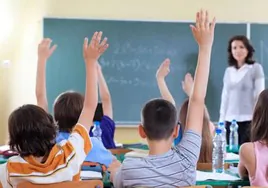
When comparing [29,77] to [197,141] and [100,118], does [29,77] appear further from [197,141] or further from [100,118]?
[197,141]

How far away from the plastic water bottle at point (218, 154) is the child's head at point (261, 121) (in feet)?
1.21

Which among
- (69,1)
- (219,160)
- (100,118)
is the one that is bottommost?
(219,160)

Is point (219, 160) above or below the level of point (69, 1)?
below

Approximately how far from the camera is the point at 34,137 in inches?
78.2

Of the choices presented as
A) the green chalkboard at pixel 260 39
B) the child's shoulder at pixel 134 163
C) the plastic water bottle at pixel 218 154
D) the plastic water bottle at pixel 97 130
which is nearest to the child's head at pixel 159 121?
the child's shoulder at pixel 134 163

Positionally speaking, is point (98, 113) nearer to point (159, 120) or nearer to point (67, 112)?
point (67, 112)

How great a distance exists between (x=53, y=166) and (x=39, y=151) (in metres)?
0.11

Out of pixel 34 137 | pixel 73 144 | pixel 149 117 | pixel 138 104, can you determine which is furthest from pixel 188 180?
pixel 138 104

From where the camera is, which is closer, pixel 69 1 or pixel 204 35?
pixel 204 35

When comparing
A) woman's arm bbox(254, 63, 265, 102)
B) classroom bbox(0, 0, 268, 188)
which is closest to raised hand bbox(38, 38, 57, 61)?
classroom bbox(0, 0, 268, 188)

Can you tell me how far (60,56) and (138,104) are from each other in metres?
1.08

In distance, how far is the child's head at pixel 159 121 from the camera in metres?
2.09

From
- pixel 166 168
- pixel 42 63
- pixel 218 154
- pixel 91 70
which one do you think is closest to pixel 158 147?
pixel 166 168

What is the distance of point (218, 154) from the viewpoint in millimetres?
2998
